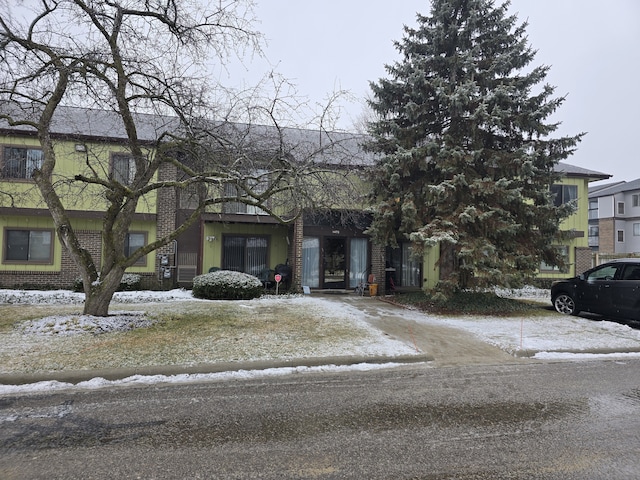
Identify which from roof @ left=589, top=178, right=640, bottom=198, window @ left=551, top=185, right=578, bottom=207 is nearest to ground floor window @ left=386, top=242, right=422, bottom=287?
window @ left=551, top=185, right=578, bottom=207

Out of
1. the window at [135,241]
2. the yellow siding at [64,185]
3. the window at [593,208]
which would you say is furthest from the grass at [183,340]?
the window at [593,208]

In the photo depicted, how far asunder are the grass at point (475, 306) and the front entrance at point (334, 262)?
3.92 m

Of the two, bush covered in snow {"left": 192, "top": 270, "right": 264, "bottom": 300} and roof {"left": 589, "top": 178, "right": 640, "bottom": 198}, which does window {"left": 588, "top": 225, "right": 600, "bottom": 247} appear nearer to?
roof {"left": 589, "top": 178, "right": 640, "bottom": 198}

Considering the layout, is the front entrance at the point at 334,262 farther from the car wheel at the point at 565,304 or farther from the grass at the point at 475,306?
the car wheel at the point at 565,304

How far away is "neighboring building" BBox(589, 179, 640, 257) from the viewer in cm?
3884

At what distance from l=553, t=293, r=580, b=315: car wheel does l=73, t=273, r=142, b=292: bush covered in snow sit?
14.1m

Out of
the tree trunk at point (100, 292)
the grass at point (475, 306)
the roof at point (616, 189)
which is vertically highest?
the roof at point (616, 189)

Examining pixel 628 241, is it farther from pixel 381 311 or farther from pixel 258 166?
pixel 258 166

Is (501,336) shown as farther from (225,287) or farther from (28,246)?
(28,246)

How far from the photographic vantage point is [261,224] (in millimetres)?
16031

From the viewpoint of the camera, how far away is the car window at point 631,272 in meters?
9.27

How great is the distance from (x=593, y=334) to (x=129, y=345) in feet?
31.0

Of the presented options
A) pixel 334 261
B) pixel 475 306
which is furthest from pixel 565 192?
pixel 334 261

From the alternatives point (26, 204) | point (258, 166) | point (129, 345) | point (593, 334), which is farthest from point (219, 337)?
point (26, 204)
